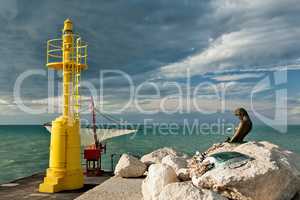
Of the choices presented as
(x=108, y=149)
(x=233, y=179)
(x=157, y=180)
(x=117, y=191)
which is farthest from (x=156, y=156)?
(x=108, y=149)

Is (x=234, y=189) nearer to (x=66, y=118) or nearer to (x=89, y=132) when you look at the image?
(x=66, y=118)

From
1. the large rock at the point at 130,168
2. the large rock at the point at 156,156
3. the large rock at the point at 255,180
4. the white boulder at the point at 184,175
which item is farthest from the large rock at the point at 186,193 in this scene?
the large rock at the point at 156,156

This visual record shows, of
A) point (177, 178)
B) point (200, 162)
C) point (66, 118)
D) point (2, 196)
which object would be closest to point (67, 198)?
point (2, 196)

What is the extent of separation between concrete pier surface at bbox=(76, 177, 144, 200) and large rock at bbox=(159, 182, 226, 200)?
414cm

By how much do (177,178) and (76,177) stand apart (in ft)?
20.9

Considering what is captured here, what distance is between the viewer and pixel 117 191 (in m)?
14.6

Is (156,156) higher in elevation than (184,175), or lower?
lower

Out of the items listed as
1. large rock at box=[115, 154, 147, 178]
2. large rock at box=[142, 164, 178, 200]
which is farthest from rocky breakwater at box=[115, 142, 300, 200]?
large rock at box=[115, 154, 147, 178]

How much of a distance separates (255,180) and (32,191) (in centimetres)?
1041

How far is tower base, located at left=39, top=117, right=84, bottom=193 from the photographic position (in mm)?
16109

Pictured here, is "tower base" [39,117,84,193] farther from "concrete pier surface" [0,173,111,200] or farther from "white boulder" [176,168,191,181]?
"white boulder" [176,168,191,181]

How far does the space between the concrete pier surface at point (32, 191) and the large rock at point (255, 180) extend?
685 centimetres

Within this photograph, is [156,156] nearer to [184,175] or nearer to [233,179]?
[184,175]

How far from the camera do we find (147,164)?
19172 mm
